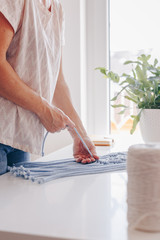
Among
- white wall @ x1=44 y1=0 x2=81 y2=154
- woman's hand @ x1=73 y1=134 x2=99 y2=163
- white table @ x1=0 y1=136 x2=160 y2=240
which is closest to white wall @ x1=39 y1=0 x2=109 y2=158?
white wall @ x1=44 y1=0 x2=81 y2=154

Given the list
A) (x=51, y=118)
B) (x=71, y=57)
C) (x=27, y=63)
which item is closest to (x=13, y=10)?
(x=27, y=63)

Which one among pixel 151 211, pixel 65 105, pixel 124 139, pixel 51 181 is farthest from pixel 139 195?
pixel 124 139

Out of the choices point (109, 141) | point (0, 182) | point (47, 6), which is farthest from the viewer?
point (109, 141)

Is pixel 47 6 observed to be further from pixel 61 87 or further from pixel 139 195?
pixel 139 195

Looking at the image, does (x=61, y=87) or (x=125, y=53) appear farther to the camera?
(x=125, y=53)

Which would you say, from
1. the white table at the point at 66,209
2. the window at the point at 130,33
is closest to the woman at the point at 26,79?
the white table at the point at 66,209

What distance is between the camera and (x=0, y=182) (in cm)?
80

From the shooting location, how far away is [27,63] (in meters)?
0.96

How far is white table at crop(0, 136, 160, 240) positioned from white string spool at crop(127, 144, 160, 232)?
0.06ft

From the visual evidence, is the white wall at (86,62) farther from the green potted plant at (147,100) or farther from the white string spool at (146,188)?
the white string spool at (146,188)

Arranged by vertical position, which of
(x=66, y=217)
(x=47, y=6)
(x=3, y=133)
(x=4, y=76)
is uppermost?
(x=47, y=6)

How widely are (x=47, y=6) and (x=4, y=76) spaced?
0.36 m

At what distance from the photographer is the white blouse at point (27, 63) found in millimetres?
891

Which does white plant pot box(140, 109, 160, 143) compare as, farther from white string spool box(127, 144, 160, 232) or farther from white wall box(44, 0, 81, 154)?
white string spool box(127, 144, 160, 232)
